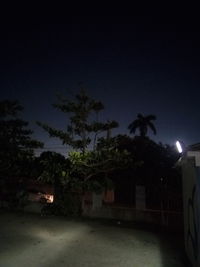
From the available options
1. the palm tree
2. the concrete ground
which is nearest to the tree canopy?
the concrete ground

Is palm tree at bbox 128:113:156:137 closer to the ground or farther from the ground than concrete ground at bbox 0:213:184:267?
farther from the ground

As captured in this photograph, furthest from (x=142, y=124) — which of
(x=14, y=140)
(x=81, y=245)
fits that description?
(x=81, y=245)

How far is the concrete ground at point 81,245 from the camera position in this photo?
702 centimetres

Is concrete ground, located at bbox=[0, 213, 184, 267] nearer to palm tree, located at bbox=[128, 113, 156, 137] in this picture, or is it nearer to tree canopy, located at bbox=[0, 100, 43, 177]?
tree canopy, located at bbox=[0, 100, 43, 177]

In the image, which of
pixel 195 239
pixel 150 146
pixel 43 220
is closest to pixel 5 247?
pixel 43 220

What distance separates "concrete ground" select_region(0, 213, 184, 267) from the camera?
7.02 meters

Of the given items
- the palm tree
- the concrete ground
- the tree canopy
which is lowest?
the concrete ground

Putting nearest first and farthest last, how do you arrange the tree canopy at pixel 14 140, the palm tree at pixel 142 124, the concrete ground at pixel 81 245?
1. the concrete ground at pixel 81 245
2. the tree canopy at pixel 14 140
3. the palm tree at pixel 142 124

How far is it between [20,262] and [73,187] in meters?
7.11

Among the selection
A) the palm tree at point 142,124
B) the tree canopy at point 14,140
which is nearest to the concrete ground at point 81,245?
the tree canopy at point 14,140

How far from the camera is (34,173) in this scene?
17.0m

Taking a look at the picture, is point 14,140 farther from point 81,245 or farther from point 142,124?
point 142,124

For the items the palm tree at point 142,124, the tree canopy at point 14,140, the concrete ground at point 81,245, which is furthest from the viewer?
the palm tree at point 142,124

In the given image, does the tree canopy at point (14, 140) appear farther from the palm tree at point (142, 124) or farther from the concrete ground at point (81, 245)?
the palm tree at point (142, 124)
